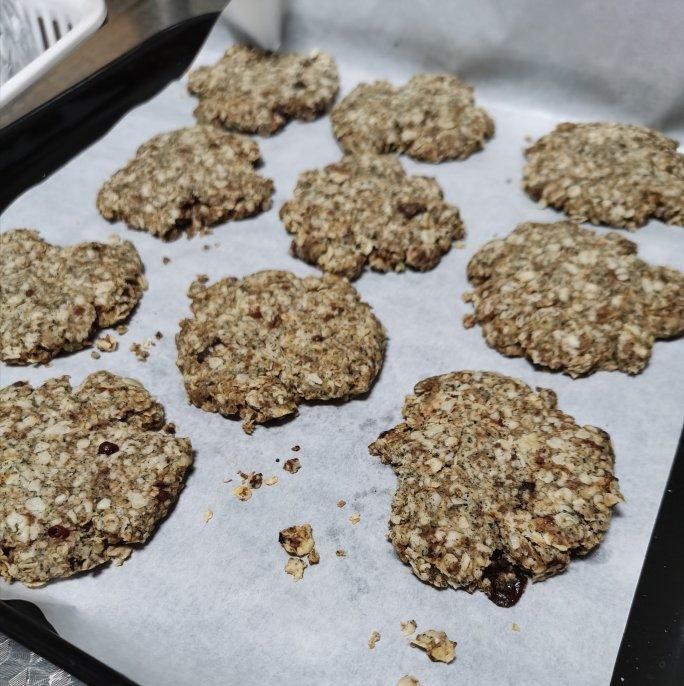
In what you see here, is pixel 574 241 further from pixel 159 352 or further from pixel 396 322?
pixel 159 352

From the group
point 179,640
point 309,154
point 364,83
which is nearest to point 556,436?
point 179,640

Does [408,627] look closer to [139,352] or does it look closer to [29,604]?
[29,604]

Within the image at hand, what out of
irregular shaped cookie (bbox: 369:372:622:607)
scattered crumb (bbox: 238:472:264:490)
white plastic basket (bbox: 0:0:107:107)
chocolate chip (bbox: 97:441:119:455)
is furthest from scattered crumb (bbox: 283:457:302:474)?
white plastic basket (bbox: 0:0:107:107)

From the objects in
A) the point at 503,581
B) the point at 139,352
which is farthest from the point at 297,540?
the point at 139,352

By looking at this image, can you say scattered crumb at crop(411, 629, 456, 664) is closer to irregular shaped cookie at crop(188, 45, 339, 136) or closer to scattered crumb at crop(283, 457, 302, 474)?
scattered crumb at crop(283, 457, 302, 474)

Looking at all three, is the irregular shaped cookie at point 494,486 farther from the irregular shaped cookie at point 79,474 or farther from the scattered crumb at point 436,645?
the irregular shaped cookie at point 79,474

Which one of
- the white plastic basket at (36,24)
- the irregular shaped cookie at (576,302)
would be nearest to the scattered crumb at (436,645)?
the irregular shaped cookie at (576,302)
